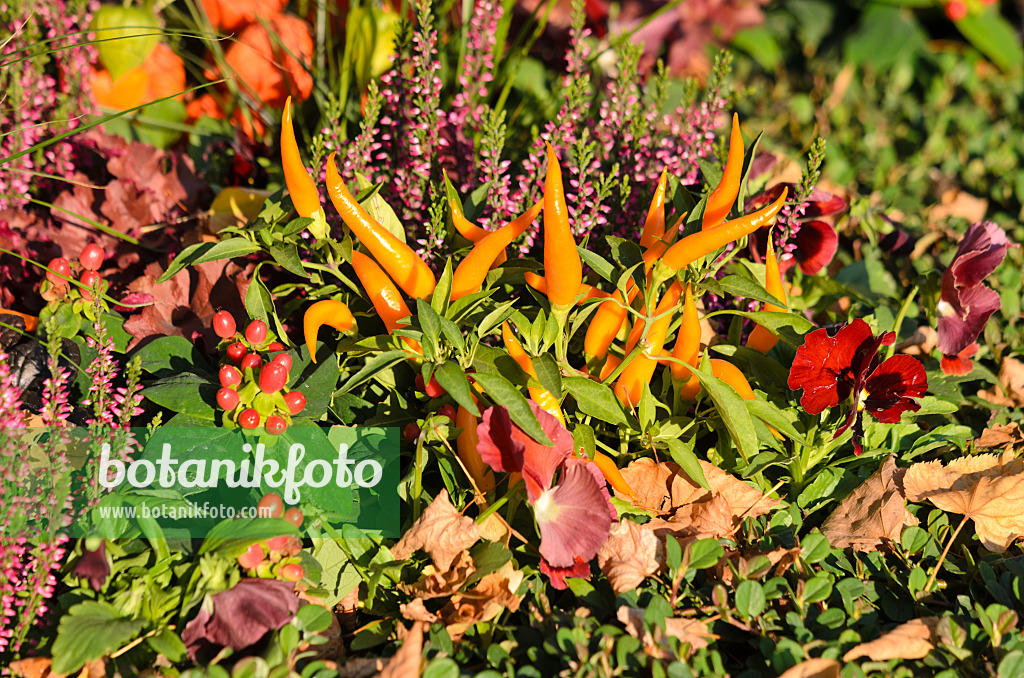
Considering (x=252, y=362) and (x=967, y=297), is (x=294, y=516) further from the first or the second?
(x=967, y=297)

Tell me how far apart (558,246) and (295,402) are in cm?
50

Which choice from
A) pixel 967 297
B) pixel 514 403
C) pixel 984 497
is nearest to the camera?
pixel 514 403

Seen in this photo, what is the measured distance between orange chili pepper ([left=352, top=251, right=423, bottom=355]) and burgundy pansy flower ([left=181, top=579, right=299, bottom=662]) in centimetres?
49

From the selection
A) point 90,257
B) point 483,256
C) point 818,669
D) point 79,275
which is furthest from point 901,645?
point 79,275

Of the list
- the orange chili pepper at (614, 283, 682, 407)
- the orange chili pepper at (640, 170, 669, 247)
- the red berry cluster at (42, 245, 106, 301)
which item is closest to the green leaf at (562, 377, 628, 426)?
the orange chili pepper at (614, 283, 682, 407)

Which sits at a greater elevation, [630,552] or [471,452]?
[471,452]

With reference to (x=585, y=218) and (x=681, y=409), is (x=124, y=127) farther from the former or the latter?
(x=681, y=409)

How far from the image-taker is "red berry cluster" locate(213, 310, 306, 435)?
1.22 metres

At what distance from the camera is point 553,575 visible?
1221 mm

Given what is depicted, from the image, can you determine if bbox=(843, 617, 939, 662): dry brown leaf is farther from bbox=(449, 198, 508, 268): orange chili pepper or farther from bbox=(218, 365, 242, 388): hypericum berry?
bbox=(218, 365, 242, 388): hypericum berry

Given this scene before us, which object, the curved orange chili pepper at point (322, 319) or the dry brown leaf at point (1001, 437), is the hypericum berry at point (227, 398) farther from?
the dry brown leaf at point (1001, 437)

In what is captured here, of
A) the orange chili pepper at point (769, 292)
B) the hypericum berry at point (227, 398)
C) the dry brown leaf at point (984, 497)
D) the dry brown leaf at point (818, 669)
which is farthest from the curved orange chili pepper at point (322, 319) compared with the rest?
the dry brown leaf at point (984, 497)

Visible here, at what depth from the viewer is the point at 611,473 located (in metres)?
1.36

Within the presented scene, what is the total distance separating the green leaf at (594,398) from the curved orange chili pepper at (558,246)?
0.14 metres
